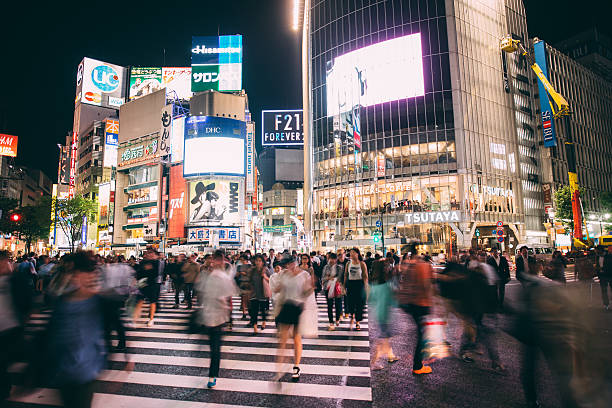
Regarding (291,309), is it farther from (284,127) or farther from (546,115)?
(546,115)

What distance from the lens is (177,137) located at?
5328 cm

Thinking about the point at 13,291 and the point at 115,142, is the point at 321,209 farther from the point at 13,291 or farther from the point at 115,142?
the point at 13,291

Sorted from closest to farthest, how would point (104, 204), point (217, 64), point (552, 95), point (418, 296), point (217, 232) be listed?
point (418, 296) < point (217, 232) < point (217, 64) < point (552, 95) < point (104, 204)

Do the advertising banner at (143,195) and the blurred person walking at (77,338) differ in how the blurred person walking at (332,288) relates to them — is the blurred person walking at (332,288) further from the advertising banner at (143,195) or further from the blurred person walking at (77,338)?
the advertising banner at (143,195)

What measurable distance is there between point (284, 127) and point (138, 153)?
24.0 m

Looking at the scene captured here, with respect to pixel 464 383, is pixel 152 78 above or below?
above

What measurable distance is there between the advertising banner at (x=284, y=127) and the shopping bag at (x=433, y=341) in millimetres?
57268

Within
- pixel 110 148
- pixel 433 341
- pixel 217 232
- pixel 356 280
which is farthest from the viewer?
pixel 110 148

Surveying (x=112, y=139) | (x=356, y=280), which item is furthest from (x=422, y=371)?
(x=112, y=139)

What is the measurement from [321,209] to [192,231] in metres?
18.7

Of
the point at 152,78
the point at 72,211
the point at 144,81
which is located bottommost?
the point at 72,211

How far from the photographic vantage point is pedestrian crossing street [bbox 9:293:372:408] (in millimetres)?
5199

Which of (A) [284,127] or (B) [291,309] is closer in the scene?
(B) [291,309]

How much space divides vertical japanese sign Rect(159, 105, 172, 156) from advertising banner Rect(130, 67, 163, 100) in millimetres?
28356
